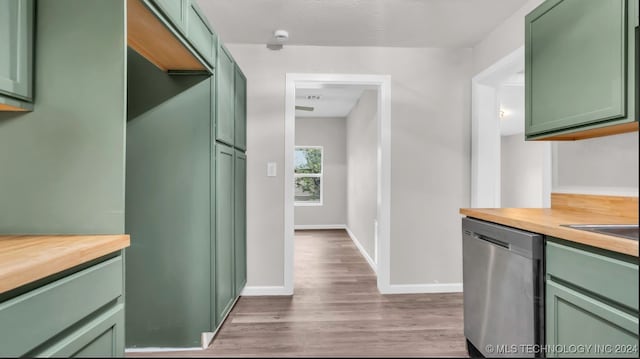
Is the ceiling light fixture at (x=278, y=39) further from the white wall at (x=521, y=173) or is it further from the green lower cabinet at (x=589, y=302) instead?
the white wall at (x=521, y=173)

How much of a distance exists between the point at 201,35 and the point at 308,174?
5697mm

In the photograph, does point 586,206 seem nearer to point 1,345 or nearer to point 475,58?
point 475,58

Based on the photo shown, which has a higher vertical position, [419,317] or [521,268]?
[521,268]

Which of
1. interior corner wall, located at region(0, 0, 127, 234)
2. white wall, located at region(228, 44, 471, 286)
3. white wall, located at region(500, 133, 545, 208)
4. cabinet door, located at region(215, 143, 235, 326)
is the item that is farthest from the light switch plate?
white wall, located at region(500, 133, 545, 208)

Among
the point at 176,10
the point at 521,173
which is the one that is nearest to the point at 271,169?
the point at 176,10

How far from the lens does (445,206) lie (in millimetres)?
3080

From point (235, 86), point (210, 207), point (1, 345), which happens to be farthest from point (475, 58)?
point (1, 345)

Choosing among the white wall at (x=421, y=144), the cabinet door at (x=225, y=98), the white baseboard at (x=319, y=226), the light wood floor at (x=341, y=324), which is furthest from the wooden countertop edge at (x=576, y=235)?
→ the white baseboard at (x=319, y=226)

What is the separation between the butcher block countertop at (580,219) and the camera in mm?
1098

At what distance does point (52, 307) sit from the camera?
802 mm

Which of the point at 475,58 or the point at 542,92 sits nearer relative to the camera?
the point at 542,92

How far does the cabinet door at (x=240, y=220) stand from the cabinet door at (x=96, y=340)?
1.46 metres

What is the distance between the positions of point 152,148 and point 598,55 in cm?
235

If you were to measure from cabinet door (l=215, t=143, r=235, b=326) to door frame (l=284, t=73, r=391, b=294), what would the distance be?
0.66 meters
